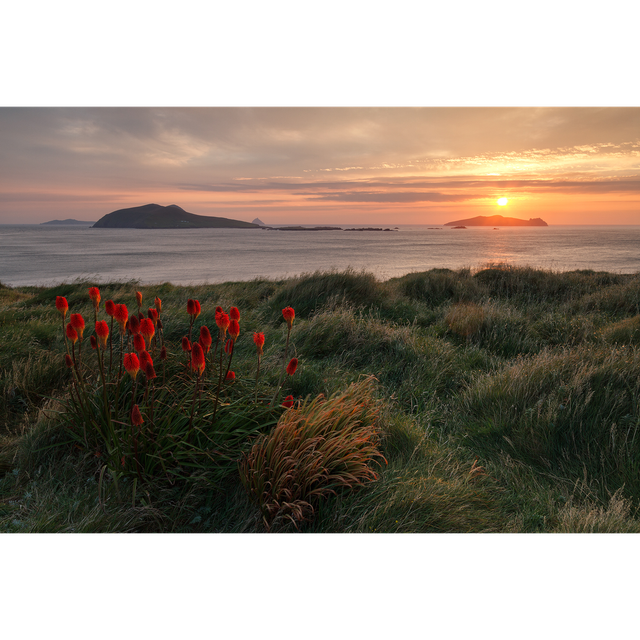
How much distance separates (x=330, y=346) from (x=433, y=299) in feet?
17.8

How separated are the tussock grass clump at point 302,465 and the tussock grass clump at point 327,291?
17.5ft

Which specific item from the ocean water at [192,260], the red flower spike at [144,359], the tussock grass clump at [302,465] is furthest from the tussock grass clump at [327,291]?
the red flower spike at [144,359]

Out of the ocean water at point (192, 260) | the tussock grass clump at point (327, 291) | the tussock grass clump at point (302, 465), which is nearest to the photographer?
the tussock grass clump at point (302, 465)

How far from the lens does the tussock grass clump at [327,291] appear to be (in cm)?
813

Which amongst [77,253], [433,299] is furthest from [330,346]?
[77,253]

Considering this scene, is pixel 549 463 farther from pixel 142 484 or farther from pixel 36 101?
pixel 36 101

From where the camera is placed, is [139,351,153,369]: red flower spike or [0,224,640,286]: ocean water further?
[0,224,640,286]: ocean water

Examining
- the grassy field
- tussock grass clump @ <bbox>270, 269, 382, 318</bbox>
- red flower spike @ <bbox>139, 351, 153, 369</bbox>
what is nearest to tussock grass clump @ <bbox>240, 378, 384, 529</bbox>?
the grassy field

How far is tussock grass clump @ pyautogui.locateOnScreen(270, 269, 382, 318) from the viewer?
813 cm

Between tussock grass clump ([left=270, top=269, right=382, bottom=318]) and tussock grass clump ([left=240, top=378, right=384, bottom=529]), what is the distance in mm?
5337

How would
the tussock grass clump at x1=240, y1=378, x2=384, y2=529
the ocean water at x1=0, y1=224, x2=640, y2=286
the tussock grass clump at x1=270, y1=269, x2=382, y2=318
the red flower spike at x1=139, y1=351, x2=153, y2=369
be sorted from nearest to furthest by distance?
the red flower spike at x1=139, y1=351, x2=153, y2=369
the tussock grass clump at x1=240, y1=378, x2=384, y2=529
the tussock grass clump at x1=270, y1=269, x2=382, y2=318
the ocean water at x1=0, y1=224, x2=640, y2=286

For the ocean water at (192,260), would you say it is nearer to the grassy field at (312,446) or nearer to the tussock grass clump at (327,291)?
the tussock grass clump at (327,291)

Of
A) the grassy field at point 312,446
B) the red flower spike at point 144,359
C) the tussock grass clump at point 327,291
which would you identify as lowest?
the grassy field at point 312,446

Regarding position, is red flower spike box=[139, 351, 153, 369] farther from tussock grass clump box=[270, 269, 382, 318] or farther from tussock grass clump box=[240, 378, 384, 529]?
tussock grass clump box=[270, 269, 382, 318]
